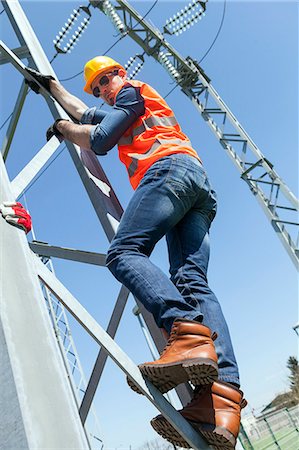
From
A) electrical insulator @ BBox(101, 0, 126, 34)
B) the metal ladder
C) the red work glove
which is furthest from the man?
electrical insulator @ BBox(101, 0, 126, 34)

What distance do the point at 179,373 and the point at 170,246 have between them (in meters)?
0.73

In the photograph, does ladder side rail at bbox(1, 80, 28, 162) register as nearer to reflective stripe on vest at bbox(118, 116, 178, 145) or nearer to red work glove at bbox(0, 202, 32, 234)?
reflective stripe on vest at bbox(118, 116, 178, 145)

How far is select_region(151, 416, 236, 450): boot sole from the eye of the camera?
4.42ft

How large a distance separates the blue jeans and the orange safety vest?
0.31 feet

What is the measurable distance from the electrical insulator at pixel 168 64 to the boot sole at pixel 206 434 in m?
9.90

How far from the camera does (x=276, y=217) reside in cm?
884

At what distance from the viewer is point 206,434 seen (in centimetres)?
138

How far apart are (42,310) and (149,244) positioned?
2.26ft

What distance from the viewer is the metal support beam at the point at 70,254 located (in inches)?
90.0

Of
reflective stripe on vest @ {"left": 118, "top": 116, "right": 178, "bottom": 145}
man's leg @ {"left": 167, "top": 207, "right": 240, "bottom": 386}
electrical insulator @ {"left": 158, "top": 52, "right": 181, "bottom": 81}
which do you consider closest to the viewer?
man's leg @ {"left": 167, "top": 207, "right": 240, "bottom": 386}

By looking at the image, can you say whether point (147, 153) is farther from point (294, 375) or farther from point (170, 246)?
point (294, 375)

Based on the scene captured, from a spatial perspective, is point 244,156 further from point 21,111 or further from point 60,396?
point 60,396

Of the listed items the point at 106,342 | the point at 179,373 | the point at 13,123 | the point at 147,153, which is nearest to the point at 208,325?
the point at 179,373

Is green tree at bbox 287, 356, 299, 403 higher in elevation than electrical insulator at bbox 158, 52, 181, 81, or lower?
lower
